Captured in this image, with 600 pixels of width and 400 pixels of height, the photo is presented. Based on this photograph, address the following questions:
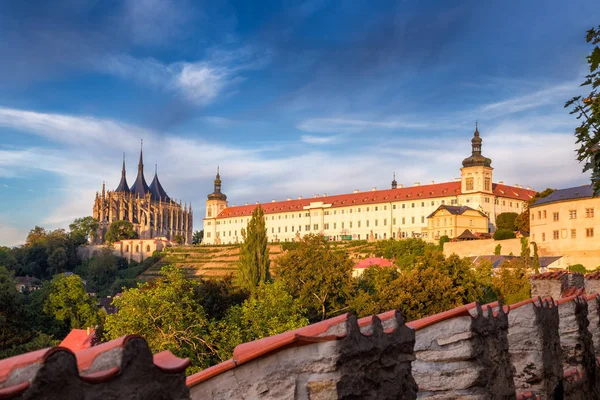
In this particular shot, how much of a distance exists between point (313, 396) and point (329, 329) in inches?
15.3

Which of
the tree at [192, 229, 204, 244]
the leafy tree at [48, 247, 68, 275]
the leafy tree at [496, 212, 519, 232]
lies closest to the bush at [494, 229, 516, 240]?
the leafy tree at [496, 212, 519, 232]

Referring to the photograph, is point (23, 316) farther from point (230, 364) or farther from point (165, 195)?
point (165, 195)

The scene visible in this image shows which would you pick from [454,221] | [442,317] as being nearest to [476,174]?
[454,221]

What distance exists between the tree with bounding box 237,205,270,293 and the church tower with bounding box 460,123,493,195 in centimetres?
6376

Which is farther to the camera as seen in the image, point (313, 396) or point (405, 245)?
point (405, 245)

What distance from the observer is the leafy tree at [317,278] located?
46.4 metres

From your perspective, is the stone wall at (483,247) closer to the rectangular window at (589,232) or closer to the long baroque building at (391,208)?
the rectangular window at (589,232)

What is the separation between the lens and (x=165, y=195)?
177000 millimetres

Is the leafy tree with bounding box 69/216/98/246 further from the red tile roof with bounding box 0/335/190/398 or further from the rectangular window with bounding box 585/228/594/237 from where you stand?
the red tile roof with bounding box 0/335/190/398

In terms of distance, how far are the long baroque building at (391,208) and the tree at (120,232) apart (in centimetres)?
2485

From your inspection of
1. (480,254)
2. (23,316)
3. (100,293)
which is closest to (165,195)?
(100,293)

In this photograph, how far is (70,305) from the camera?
5553cm

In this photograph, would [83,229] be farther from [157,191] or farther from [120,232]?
[157,191]

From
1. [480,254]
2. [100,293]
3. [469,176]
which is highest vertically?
[469,176]
